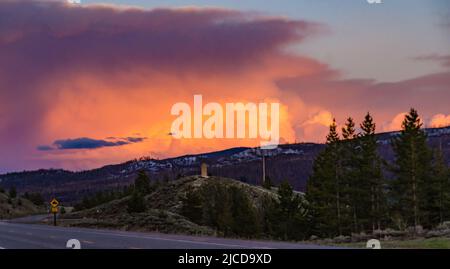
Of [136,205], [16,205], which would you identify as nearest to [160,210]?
[136,205]

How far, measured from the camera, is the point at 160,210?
51781mm

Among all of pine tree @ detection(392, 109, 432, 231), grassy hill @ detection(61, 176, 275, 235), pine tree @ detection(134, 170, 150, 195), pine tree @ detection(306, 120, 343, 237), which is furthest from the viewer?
pine tree @ detection(134, 170, 150, 195)

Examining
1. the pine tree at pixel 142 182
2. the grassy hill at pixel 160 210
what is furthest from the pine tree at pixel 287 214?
the pine tree at pixel 142 182

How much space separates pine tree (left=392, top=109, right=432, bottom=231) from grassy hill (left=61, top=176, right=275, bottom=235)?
62.3 feet

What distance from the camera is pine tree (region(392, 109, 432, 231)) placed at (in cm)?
7775

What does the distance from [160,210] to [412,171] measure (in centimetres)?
3705

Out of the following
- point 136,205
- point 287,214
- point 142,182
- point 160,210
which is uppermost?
point 142,182

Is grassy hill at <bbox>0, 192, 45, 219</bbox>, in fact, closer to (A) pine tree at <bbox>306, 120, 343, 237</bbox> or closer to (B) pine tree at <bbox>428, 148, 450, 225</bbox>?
(A) pine tree at <bbox>306, 120, 343, 237</bbox>

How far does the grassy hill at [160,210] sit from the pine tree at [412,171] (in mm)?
18981

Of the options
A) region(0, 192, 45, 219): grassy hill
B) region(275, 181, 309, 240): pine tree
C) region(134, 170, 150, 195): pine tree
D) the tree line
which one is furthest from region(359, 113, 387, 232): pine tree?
region(0, 192, 45, 219): grassy hill

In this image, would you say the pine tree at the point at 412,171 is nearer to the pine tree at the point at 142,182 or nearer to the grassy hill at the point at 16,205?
the pine tree at the point at 142,182

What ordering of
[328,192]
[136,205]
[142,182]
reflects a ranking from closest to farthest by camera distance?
[136,205], [328,192], [142,182]

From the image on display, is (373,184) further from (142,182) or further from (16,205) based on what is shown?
(16,205)

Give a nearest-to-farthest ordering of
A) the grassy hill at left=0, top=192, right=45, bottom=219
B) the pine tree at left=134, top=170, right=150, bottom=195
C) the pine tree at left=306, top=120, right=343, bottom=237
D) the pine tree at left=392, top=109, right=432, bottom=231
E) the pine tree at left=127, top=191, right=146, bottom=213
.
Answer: the pine tree at left=127, top=191, right=146, bottom=213
the pine tree at left=392, top=109, right=432, bottom=231
the pine tree at left=306, top=120, right=343, bottom=237
the pine tree at left=134, top=170, right=150, bottom=195
the grassy hill at left=0, top=192, right=45, bottom=219
